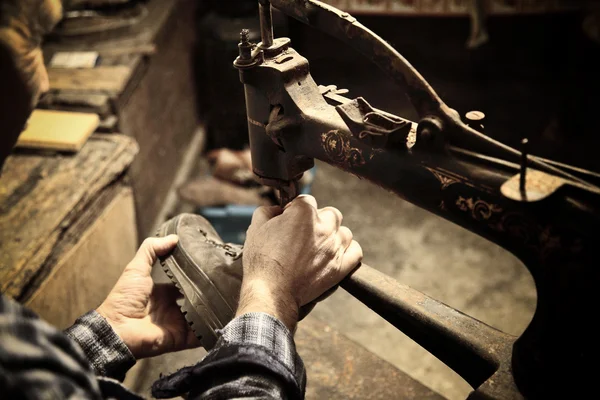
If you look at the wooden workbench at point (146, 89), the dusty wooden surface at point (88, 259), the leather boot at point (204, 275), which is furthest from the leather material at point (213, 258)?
the wooden workbench at point (146, 89)

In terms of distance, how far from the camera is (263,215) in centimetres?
142

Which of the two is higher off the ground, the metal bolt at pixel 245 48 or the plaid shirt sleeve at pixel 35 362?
the metal bolt at pixel 245 48

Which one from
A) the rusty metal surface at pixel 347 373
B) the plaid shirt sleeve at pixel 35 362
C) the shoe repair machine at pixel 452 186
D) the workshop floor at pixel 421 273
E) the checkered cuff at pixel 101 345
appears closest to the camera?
the plaid shirt sleeve at pixel 35 362

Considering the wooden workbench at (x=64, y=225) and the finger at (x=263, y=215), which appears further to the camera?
the wooden workbench at (x=64, y=225)

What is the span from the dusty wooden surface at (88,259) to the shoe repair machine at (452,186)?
1.14 metres

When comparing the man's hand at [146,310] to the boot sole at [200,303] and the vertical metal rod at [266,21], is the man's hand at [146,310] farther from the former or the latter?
the vertical metal rod at [266,21]

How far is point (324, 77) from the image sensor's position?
1812mm

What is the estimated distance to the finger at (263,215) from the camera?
1.40 m

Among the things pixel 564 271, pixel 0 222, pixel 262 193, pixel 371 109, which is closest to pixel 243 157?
pixel 262 193

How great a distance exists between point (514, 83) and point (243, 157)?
2.11 m

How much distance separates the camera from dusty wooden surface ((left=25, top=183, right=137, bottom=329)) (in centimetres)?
214

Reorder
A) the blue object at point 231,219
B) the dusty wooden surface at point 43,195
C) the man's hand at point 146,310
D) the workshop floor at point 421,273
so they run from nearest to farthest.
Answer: the man's hand at point 146,310, the dusty wooden surface at point 43,195, the workshop floor at point 421,273, the blue object at point 231,219

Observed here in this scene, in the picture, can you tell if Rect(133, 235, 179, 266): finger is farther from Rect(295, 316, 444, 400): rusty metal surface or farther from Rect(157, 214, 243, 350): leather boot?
Rect(295, 316, 444, 400): rusty metal surface

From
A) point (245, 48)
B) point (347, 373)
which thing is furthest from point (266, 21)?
point (347, 373)
